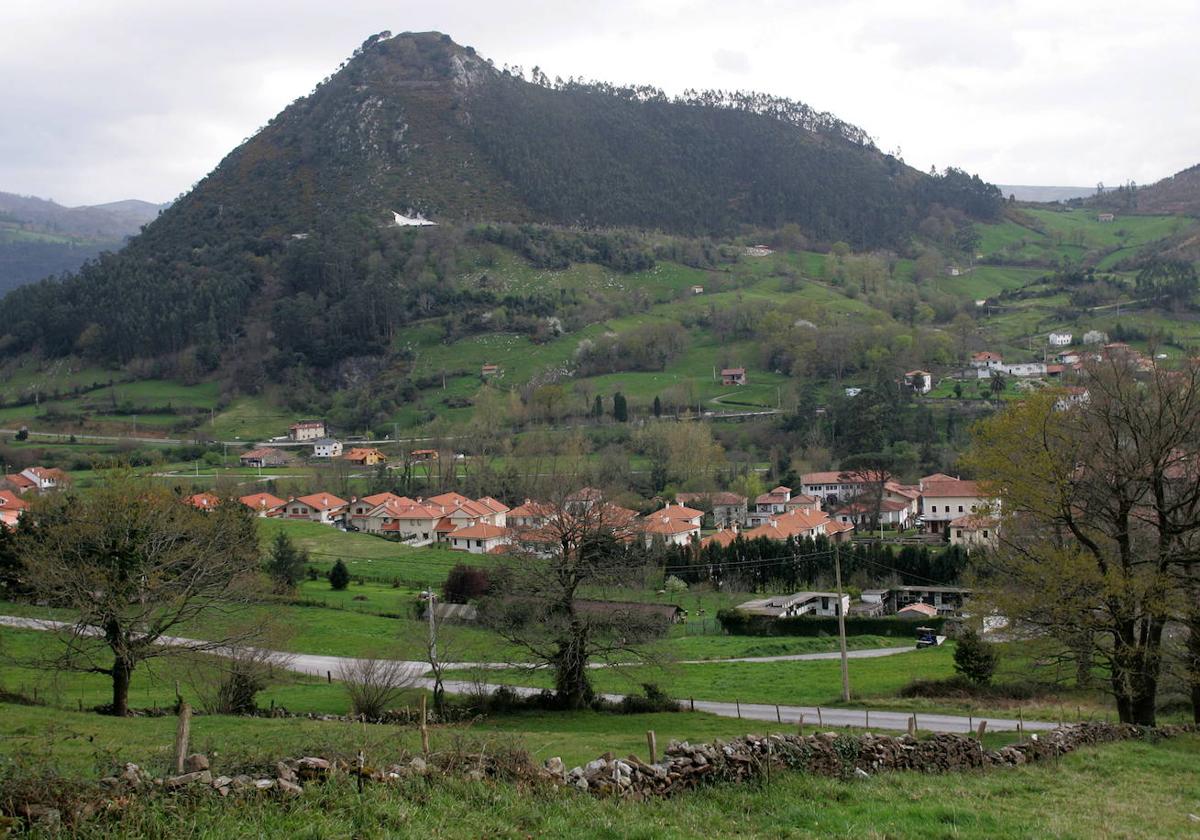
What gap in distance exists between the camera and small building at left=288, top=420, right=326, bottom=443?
91688mm

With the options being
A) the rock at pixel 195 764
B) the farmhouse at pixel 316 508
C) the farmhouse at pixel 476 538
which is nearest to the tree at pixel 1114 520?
the rock at pixel 195 764

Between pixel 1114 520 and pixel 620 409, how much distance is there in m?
64.7

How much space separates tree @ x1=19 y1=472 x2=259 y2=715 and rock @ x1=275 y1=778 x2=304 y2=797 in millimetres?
13717

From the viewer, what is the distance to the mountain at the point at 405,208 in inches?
4663

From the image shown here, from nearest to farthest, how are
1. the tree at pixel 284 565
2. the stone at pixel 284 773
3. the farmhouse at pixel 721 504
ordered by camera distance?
the stone at pixel 284 773 → the tree at pixel 284 565 → the farmhouse at pixel 721 504

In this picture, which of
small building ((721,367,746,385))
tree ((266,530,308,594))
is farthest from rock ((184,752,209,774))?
small building ((721,367,746,385))

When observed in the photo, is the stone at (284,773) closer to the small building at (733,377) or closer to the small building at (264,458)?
the small building at (264,458)

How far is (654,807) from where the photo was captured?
8.85 m

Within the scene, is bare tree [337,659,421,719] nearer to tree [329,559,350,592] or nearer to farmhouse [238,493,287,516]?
tree [329,559,350,592]

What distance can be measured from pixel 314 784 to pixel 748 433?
72263mm

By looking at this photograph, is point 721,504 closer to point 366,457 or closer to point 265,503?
point 265,503

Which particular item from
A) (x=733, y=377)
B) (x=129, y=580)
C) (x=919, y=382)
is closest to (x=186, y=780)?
(x=129, y=580)

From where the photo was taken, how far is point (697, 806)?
909 centimetres

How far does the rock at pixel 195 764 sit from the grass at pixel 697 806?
227 mm
